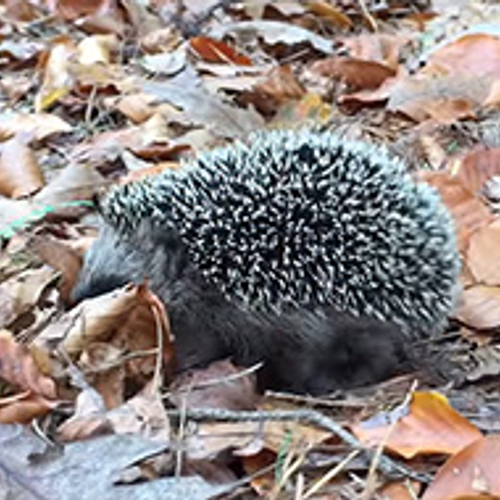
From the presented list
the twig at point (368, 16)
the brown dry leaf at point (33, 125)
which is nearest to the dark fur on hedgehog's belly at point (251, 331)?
the brown dry leaf at point (33, 125)

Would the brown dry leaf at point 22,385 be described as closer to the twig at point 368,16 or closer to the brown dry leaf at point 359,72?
the brown dry leaf at point 359,72

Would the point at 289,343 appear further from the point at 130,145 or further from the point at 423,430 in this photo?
the point at 130,145

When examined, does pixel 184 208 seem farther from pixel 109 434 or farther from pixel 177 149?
pixel 177 149

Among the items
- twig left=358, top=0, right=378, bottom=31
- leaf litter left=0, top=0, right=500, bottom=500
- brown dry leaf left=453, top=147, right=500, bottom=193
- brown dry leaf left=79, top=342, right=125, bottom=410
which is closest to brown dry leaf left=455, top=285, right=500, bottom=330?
leaf litter left=0, top=0, right=500, bottom=500

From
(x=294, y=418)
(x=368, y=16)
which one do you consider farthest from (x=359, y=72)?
(x=294, y=418)

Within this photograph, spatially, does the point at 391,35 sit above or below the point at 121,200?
below

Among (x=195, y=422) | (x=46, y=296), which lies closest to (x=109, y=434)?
(x=195, y=422)

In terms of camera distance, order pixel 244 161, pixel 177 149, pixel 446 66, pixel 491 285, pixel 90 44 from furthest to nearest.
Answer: pixel 90 44
pixel 446 66
pixel 177 149
pixel 491 285
pixel 244 161

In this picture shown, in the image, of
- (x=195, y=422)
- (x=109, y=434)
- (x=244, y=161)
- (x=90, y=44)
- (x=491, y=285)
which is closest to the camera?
(x=109, y=434)
